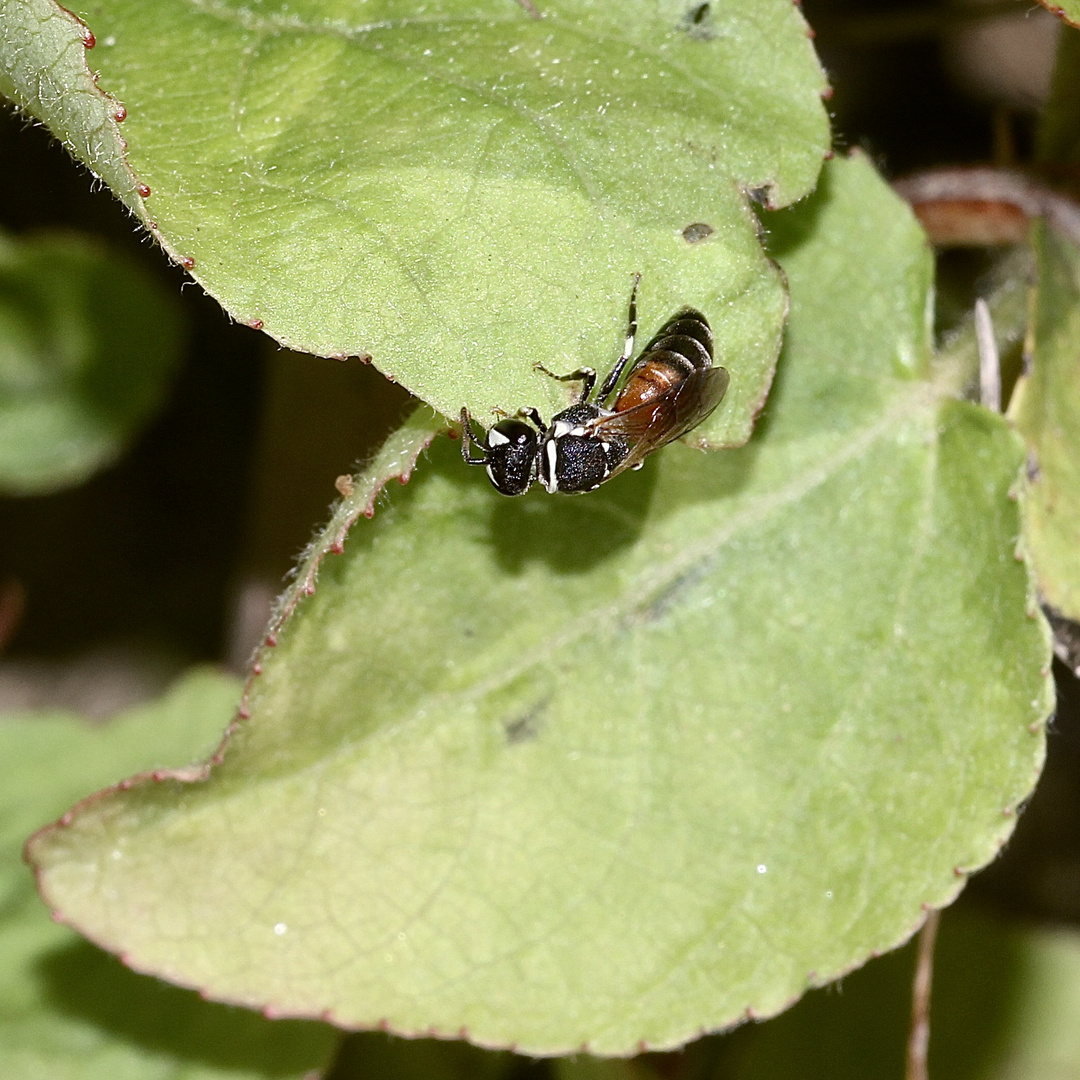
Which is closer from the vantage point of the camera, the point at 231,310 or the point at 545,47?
the point at 231,310

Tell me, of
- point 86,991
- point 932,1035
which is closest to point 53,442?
point 86,991

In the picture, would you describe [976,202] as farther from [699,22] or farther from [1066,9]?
[699,22]

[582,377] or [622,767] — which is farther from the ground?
[582,377]

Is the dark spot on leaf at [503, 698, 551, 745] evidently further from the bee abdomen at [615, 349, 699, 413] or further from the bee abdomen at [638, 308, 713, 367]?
the bee abdomen at [638, 308, 713, 367]

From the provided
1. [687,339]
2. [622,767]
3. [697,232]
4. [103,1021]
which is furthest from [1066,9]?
[103,1021]

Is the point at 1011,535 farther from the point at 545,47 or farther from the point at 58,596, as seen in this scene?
the point at 58,596

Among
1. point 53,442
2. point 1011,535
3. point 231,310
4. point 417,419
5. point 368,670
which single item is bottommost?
point 53,442

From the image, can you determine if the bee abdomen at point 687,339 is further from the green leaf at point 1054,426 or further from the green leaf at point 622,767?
the green leaf at point 1054,426

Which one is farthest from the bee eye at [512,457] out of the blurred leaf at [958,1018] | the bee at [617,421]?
the blurred leaf at [958,1018]
